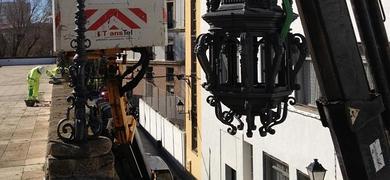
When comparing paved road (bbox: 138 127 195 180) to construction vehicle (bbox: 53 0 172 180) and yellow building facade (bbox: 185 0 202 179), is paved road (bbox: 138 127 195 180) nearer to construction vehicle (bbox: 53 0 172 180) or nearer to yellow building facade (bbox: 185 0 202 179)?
yellow building facade (bbox: 185 0 202 179)

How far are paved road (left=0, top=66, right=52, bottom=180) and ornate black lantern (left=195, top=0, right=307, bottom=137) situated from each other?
207 inches

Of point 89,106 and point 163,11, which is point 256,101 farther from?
point 163,11

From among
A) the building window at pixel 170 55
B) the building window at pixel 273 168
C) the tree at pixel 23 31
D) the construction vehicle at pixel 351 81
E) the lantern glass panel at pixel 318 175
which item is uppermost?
the tree at pixel 23 31

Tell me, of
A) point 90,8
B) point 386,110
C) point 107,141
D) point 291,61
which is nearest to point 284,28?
point 291,61

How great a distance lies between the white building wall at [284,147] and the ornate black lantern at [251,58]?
4.93 m

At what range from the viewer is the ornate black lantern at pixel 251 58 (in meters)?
2.33

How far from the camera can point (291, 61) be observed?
247 cm

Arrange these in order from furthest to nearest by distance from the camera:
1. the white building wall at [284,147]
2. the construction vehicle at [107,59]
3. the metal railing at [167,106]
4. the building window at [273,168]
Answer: the metal railing at [167,106] → the building window at [273,168] → the white building wall at [284,147] → the construction vehicle at [107,59]

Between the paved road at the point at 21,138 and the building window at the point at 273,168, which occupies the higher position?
the paved road at the point at 21,138

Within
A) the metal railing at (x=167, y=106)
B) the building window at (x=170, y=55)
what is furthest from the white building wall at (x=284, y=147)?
the building window at (x=170, y=55)

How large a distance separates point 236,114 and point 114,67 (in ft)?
14.4

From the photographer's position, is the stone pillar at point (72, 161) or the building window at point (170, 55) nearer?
the stone pillar at point (72, 161)

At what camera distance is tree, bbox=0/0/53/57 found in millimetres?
57312

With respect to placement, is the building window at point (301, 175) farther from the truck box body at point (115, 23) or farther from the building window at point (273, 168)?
→ the truck box body at point (115, 23)
